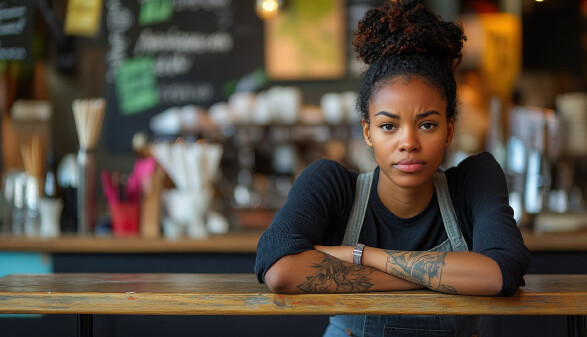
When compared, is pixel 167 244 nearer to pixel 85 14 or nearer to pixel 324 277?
pixel 324 277

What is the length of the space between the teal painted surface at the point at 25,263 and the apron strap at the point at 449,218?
1634 millimetres

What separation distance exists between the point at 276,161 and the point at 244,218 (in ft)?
3.13

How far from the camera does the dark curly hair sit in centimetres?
147

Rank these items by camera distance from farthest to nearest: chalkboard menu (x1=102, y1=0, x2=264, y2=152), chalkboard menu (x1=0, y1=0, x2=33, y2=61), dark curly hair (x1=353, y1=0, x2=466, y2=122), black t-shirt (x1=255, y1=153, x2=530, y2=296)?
chalkboard menu (x1=102, y1=0, x2=264, y2=152) → chalkboard menu (x1=0, y1=0, x2=33, y2=61) → dark curly hair (x1=353, y1=0, x2=466, y2=122) → black t-shirt (x1=255, y1=153, x2=530, y2=296)

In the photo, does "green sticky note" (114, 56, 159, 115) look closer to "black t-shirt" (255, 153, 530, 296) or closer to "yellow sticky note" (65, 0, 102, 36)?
"yellow sticky note" (65, 0, 102, 36)

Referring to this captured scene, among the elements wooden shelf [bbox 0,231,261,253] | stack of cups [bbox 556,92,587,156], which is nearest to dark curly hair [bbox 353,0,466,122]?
wooden shelf [bbox 0,231,261,253]

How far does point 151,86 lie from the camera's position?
13.4 feet

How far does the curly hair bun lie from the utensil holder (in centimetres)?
156

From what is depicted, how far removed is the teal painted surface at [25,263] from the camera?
2.47 metres

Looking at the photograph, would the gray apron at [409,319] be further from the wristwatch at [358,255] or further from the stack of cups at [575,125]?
the stack of cups at [575,125]

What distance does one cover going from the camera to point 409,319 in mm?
1531

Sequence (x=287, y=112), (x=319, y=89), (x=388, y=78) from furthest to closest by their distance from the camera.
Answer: (x=319, y=89) < (x=287, y=112) < (x=388, y=78)

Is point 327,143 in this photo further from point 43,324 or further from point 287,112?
point 43,324

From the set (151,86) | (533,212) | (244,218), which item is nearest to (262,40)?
(151,86)
